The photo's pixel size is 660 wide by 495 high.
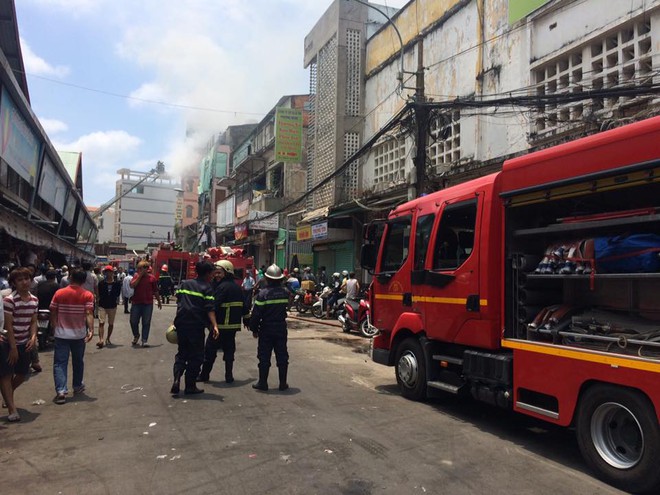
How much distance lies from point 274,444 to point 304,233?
707 inches

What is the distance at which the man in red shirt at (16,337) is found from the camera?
202 inches

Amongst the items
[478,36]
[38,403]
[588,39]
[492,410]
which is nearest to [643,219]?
[492,410]

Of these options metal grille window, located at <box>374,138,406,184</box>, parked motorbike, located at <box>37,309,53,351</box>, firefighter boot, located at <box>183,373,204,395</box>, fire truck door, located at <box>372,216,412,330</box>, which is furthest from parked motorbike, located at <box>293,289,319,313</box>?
firefighter boot, located at <box>183,373,204,395</box>

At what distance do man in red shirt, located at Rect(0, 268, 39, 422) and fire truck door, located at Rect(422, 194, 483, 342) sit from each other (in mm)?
4569

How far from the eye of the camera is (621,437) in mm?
3965

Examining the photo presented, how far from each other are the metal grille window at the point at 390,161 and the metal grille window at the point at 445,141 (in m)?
1.79

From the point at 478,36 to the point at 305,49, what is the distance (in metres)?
13.1

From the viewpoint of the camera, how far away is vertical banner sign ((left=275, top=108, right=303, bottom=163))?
75.0ft

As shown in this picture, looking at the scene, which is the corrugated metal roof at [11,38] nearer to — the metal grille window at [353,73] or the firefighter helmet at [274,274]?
the metal grille window at [353,73]

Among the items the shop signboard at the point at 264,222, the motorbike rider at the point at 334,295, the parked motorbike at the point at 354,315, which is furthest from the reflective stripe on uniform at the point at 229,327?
the shop signboard at the point at 264,222

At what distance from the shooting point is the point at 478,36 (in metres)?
13.8

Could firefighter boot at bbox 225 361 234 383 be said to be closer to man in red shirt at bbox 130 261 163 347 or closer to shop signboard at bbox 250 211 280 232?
man in red shirt at bbox 130 261 163 347

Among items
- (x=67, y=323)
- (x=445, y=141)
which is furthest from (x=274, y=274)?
(x=445, y=141)

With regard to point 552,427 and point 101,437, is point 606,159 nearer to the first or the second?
point 552,427
